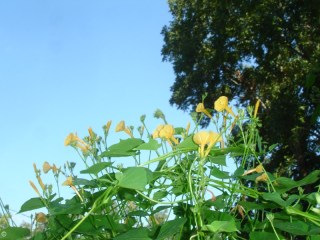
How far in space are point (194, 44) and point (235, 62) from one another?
1.09 m

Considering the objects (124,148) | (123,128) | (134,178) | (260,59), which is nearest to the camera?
(134,178)

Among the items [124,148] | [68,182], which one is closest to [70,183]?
[68,182]

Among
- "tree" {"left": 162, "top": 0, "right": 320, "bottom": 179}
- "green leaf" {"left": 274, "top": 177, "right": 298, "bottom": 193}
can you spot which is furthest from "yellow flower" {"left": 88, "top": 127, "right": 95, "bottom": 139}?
"tree" {"left": 162, "top": 0, "right": 320, "bottom": 179}

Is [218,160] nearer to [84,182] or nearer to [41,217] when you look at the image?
[84,182]

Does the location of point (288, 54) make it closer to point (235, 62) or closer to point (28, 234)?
point (235, 62)

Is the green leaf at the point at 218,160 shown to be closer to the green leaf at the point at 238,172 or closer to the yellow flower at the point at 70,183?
the green leaf at the point at 238,172

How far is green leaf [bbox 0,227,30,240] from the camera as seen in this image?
921 millimetres

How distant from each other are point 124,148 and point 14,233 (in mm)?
277

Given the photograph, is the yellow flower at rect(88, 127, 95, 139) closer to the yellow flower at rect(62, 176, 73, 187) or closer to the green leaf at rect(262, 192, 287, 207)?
the yellow flower at rect(62, 176, 73, 187)

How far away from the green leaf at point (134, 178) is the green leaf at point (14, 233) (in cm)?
31

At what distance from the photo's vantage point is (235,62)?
1341cm

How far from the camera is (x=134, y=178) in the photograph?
0.69 meters

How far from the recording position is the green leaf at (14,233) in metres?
0.92

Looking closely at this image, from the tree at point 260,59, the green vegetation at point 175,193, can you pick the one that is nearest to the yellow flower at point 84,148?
the green vegetation at point 175,193
